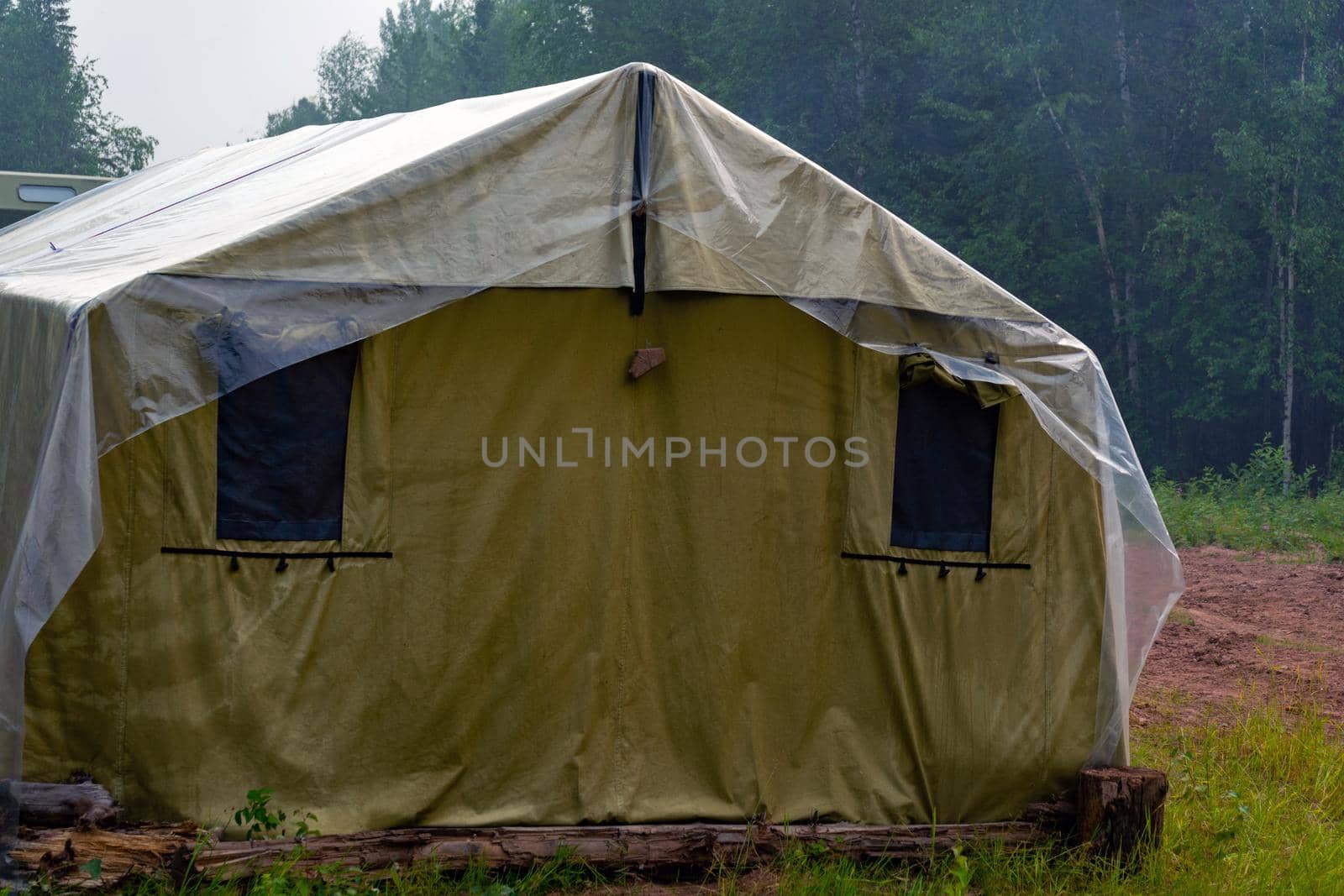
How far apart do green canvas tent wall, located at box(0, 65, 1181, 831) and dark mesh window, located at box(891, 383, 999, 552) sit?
0.01 meters

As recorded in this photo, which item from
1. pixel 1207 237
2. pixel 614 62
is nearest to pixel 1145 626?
pixel 1207 237

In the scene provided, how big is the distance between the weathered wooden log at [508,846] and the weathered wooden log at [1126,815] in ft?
0.56

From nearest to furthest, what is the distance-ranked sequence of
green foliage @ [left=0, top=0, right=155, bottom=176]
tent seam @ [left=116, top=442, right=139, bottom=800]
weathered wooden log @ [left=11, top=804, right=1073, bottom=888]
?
1. weathered wooden log @ [left=11, top=804, right=1073, bottom=888]
2. tent seam @ [left=116, top=442, right=139, bottom=800]
3. green foliage @ [left=0, top=0, right=155, bottom=176]

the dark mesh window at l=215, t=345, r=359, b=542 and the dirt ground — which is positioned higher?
the dark mesh window at l=215, t=345, r=359, b=542

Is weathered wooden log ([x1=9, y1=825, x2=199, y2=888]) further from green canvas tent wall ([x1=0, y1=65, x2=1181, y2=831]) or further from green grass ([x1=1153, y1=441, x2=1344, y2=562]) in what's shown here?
green grass ([x1=1153, y1=441, x2=1344, y2=562])

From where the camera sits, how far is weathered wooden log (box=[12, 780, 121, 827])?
3.96m

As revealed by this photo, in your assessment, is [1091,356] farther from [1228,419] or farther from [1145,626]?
[1228,419]

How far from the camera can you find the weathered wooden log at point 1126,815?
15.4ft

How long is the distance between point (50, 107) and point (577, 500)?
39.3 metres

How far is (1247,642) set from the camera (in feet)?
30.2

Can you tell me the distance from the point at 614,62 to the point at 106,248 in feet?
84.5

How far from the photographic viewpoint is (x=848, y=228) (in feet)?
15.4

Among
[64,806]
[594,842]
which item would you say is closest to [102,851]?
[64,806]

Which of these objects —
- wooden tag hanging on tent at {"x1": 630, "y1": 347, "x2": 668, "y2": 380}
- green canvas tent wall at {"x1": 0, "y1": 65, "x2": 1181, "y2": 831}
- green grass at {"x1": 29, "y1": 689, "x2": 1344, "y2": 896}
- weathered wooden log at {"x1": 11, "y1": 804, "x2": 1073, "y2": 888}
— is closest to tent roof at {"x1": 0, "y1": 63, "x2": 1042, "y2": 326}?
green canvas tent wall at {"x1": 0, "y1": 65, "x2": 1181, "y2": 831}
